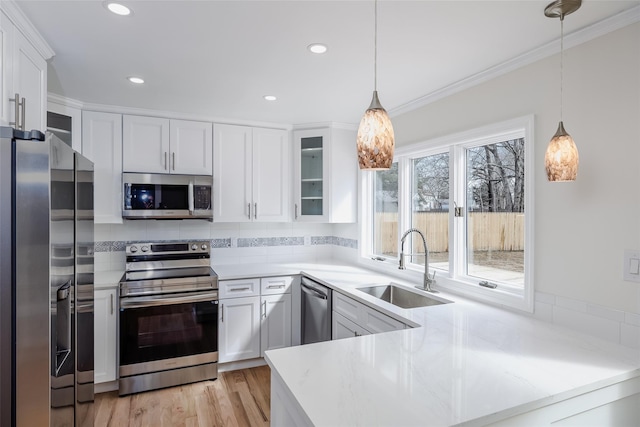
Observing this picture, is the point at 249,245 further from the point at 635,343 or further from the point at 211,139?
the point at 635,343

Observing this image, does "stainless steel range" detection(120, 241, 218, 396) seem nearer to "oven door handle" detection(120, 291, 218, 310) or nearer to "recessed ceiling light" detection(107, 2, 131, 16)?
"oven door handle" detection(120, 291, 218, 310)

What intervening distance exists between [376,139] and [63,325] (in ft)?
4.58

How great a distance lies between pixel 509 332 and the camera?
1.72 metres

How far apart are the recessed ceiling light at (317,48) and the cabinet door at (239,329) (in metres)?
2.12

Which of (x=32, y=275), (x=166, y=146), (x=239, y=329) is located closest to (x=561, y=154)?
(x=32, y=275)

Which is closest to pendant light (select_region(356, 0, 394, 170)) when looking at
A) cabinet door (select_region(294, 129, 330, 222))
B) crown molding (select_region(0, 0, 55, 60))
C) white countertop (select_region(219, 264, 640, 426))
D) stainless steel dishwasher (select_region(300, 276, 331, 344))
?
white countertop (select_region(219, 264, 640, 426))

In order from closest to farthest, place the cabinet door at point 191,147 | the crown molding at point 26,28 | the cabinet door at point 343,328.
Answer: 1. the crown molding at point 26,28
2. the cabinet door at point 343,328
3. the cabinet door at point 191,147

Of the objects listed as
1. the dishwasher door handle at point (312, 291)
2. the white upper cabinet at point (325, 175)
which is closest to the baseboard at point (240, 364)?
the dishwasher door handle at point (312, 291)

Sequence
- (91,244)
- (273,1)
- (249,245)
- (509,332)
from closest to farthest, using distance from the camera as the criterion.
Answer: (273,1) < (509,332) < (91,244) < (249,245)

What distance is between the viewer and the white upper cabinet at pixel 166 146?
120 inches

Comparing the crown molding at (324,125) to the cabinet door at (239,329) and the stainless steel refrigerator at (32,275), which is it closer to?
the cabinet door at (239,329)

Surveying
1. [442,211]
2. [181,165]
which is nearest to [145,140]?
[181,165]

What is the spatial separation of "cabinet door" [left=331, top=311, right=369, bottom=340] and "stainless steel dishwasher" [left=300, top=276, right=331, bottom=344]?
74mm

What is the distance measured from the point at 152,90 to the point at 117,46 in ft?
2.31
